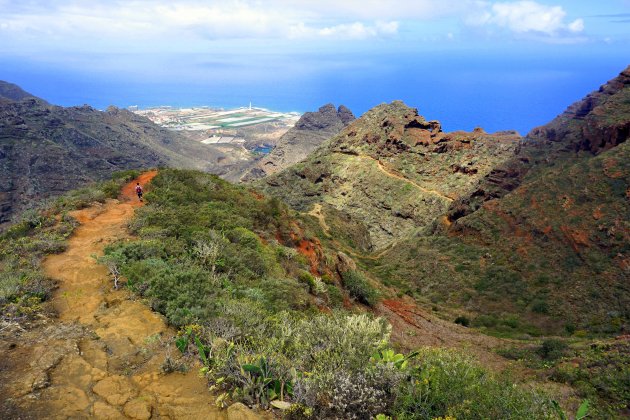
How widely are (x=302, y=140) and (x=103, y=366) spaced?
120 m

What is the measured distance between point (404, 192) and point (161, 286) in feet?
166

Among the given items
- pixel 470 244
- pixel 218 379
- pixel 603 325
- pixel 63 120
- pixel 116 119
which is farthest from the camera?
pixel 116 119

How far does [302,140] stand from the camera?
405 ft

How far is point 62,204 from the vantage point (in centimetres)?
1673

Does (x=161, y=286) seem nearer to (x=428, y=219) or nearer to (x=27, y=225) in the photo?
(x=27, y=225)

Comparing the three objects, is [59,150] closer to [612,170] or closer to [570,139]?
[570,139]

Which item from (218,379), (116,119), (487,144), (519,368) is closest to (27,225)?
(218,379)

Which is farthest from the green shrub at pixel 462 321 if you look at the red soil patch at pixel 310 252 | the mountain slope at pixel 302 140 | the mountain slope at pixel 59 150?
the mountain slope at pixel 302 140

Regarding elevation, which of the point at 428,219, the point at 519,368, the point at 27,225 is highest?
the point at 27,225

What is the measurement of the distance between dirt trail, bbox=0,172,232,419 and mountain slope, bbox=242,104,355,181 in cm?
9610

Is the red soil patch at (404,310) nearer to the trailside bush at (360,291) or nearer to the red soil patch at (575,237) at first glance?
the trailside bush at (360,291)

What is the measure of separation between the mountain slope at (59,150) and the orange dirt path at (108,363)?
209 ft

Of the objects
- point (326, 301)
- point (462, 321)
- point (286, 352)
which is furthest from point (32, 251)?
point (462, 321)

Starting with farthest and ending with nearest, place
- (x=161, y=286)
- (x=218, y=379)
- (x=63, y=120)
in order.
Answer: (x=63, y=120), (x=161, y=286), (x=218, y=379)
